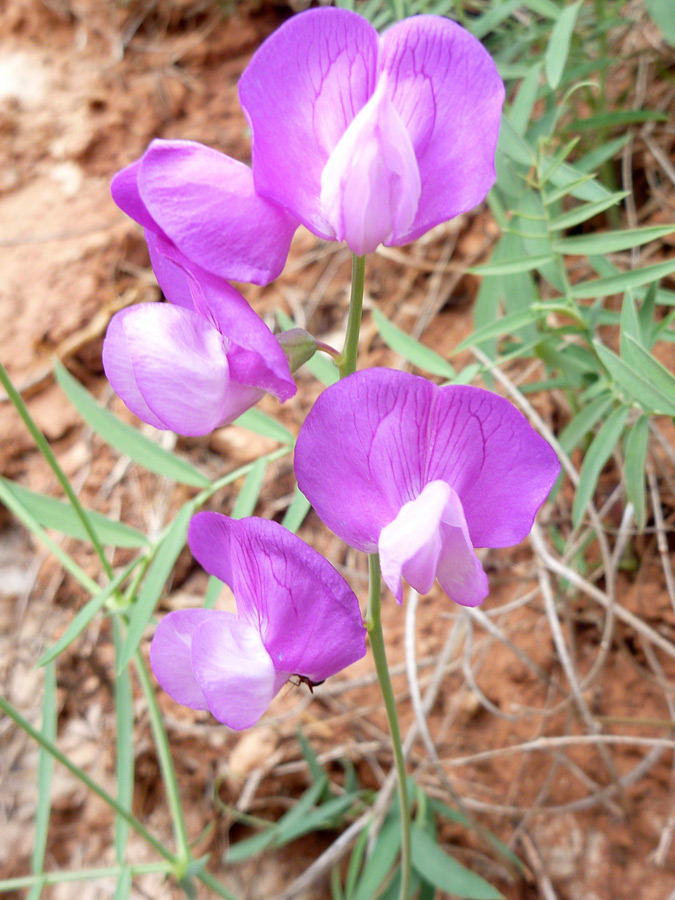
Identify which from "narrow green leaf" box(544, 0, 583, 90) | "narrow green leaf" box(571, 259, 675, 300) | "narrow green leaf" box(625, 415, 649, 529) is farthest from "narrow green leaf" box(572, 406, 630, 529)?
"narrow green leaf" box(544, 0, 583, 90)

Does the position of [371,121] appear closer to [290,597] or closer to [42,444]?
[290,597]

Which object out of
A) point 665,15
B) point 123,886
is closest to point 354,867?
point 123,886

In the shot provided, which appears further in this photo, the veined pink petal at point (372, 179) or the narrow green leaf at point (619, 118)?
the narrow green leaf at point (619, 118)

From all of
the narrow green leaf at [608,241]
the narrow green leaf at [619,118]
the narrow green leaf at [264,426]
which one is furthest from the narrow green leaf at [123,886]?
the narrow green leaf at [619,118]

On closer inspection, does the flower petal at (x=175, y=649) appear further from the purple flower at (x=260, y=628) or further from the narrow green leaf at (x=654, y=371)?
the narrow green leaf at (x=654, y=371)

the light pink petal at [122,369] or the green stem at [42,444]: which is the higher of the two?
the light pink petal at [122,369]

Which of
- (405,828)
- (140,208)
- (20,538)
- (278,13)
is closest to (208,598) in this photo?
(405,828)

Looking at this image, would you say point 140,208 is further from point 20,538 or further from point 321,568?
point 20,538
